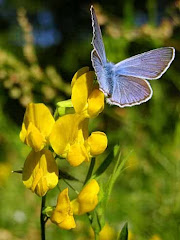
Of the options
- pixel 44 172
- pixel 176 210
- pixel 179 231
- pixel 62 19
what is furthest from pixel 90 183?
pixel 62 19

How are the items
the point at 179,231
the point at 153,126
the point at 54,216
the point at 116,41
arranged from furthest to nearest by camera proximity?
the point at 116,41
the point at 153,126
the point at 179,231
the point at 54,216

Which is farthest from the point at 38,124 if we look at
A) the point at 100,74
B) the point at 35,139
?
the point at 100,74

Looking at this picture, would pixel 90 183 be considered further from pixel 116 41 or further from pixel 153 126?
pixel 116 41

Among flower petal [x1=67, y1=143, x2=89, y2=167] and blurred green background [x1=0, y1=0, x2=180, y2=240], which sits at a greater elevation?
flower petal [x1=67, y1=143, x2=89, y2=167]

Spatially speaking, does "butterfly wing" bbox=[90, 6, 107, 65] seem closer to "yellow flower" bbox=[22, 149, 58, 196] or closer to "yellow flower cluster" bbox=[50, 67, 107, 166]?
"yellow flower cluster" bbox=[50, 67, 107, 166]

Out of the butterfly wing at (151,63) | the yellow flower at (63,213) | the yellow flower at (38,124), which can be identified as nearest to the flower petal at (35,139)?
the yellow flower at (38,124)

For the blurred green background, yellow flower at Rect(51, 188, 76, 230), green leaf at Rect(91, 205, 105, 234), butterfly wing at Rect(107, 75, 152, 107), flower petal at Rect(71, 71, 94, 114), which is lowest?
the blurred green background

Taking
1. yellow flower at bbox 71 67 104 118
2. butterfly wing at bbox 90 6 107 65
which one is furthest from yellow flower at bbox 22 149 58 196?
butterfly wing at bbox 90 6 107 65
